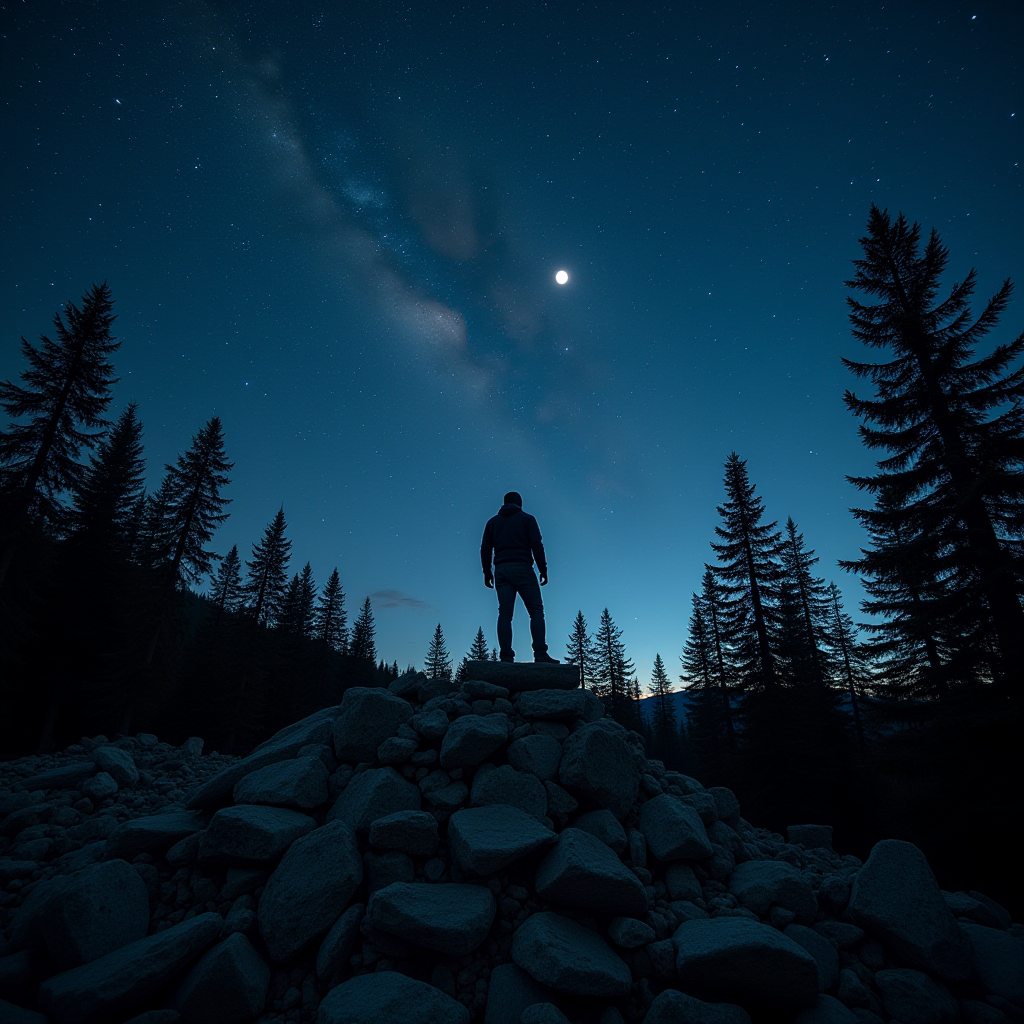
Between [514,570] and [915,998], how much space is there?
6.23 m

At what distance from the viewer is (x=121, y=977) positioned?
331 cm

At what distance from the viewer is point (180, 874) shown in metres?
4.61

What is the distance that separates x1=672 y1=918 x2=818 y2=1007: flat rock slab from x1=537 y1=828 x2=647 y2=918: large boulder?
0.54 meters

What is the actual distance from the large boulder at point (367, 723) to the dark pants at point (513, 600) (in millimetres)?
2300

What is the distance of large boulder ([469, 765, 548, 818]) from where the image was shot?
507cm

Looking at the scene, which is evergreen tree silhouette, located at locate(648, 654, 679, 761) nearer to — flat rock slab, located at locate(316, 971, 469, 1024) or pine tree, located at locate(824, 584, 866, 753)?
pine tree, located at locate(824, 584, 866, 753)

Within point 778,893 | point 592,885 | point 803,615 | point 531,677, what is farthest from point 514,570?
point 803,615

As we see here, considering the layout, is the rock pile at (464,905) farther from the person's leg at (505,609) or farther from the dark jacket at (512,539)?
the dark jacket at (512,539)

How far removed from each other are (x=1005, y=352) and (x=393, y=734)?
15727mm

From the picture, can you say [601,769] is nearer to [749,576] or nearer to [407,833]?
[407,833]

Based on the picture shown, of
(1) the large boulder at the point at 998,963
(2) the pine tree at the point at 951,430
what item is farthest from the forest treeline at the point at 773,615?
(1) the large boulder at the point at 998,963

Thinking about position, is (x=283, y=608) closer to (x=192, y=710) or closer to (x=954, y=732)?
(x=192, y=710)

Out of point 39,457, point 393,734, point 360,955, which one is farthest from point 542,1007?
point 39,457

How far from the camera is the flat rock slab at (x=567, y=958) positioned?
342cm
